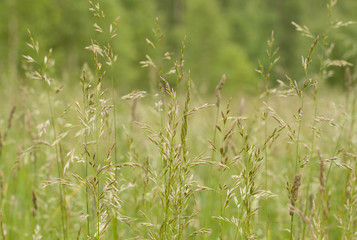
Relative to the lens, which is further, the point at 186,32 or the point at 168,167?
the point at 186,32

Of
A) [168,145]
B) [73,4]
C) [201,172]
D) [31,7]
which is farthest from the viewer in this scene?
[73,4]

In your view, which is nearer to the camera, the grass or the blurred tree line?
the grass

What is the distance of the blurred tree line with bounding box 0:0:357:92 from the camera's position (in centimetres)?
1770

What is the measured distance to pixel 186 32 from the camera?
2752 centimetres

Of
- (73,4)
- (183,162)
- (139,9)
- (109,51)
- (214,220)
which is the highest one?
(139,9)

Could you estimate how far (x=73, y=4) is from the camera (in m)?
22.3

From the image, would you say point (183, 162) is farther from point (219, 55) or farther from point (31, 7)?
point (219, 55)

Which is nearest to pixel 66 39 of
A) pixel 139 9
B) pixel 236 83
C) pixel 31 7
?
pixel 31 7

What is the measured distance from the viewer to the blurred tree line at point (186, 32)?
17703mm

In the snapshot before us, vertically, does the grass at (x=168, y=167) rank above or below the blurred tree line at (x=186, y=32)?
below

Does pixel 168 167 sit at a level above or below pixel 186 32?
below

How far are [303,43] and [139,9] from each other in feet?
41.1

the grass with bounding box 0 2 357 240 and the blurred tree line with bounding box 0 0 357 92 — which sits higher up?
the blurred tree line with bounding box 0 0 357 92

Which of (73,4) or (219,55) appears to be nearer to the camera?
(73,4)
